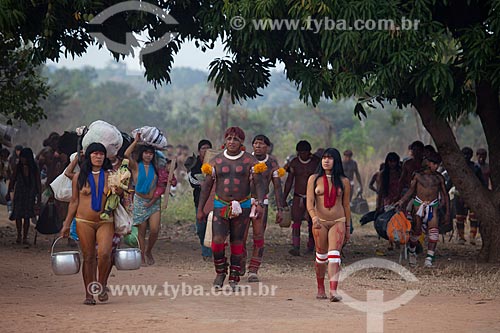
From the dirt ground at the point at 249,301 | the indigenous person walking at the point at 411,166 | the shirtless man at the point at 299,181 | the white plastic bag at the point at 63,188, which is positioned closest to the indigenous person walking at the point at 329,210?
the dirt ground at the point at 249,301

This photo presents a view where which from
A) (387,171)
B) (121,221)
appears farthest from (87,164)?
(387,171)

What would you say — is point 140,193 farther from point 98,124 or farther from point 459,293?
point 459,293

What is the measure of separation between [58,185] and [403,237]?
17.5 ft

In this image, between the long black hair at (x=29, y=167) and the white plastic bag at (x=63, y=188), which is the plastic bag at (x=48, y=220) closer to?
the long black hair at (x=29, y=167)

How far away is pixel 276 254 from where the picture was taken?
51.6 feet

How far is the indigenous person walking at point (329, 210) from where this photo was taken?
32.8 ft

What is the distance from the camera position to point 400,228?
1346 centimetres

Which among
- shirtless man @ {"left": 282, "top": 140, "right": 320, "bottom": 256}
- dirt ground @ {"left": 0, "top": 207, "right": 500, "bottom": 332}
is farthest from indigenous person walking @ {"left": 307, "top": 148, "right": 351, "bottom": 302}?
shirtless man @ {"left": 282, "top": 140, "right": 320, "bottom": 256}

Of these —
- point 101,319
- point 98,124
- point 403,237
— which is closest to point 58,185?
point 98,124

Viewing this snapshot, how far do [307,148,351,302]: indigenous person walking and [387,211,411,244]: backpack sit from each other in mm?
3482

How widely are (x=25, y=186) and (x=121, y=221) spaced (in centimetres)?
700

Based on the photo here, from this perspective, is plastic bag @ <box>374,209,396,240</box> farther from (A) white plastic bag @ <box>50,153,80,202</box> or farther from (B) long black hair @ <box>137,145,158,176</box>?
(A) white plastic bag @ <box>50,153,80,202</box>

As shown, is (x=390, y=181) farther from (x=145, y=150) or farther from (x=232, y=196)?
(x=232, y=196)

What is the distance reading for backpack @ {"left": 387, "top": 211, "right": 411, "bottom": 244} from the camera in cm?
1342
